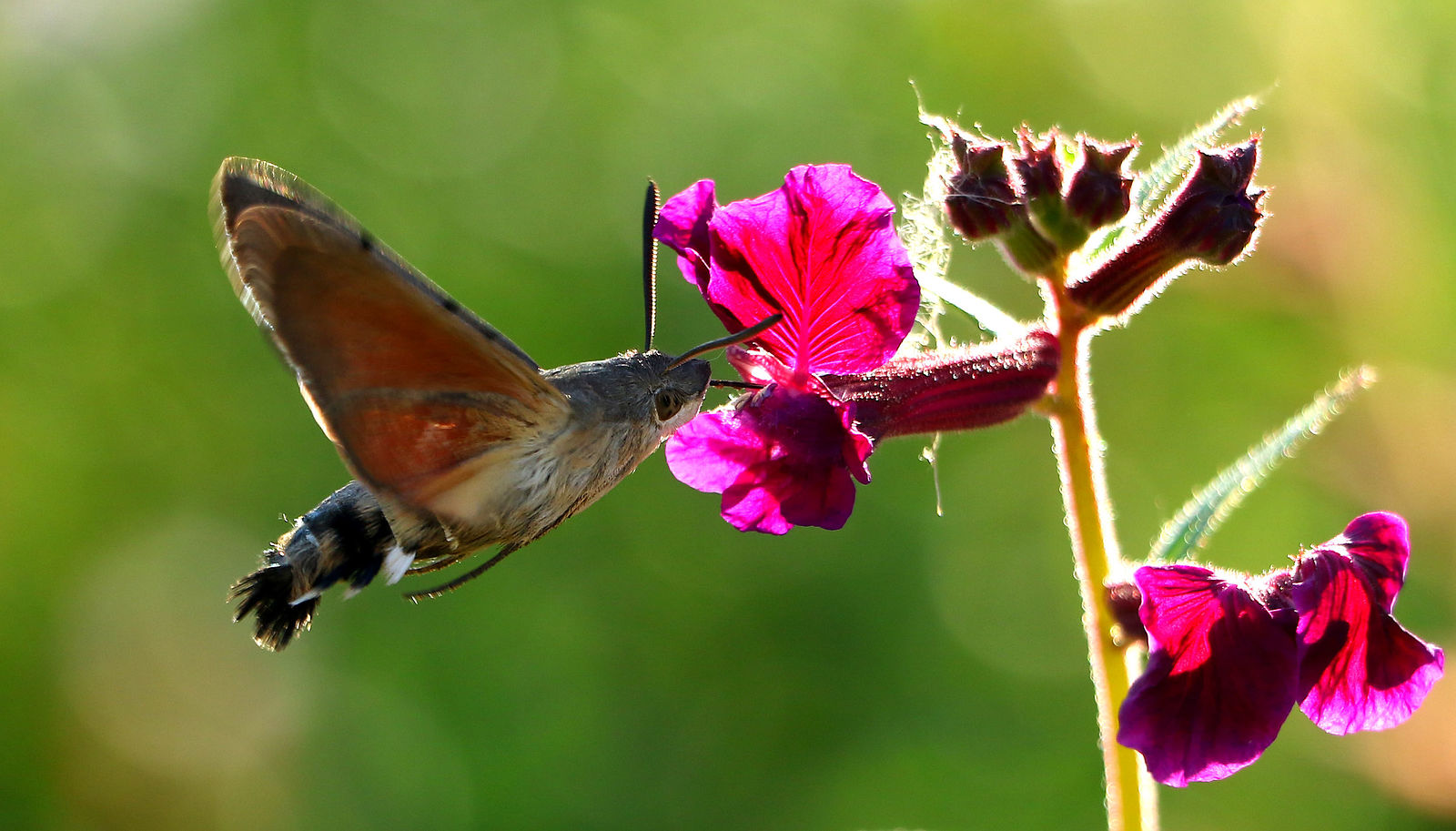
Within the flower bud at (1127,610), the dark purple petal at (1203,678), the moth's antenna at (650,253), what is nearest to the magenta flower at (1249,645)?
the dark purple petal at (1203,678)

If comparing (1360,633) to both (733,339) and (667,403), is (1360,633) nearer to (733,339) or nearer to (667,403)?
(733,339)

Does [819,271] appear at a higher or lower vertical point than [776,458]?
higher

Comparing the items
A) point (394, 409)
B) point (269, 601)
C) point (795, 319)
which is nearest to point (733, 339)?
point (795, 319)

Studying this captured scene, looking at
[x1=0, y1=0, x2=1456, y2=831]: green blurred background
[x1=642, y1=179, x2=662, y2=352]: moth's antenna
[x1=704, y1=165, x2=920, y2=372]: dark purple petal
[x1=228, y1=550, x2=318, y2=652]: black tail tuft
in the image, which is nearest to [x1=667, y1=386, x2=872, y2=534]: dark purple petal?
[x1=704, y1=165, x2=920, y2=372]: dark purple petal

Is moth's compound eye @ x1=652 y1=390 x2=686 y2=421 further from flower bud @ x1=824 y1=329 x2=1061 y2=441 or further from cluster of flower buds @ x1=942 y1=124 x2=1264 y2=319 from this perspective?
cluster of flower buds @ x1=942 y1=124 x2=1264 y2=319

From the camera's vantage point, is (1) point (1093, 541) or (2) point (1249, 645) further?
(1) point (1093, 541)

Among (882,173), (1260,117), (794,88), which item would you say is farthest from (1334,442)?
(794,88)
